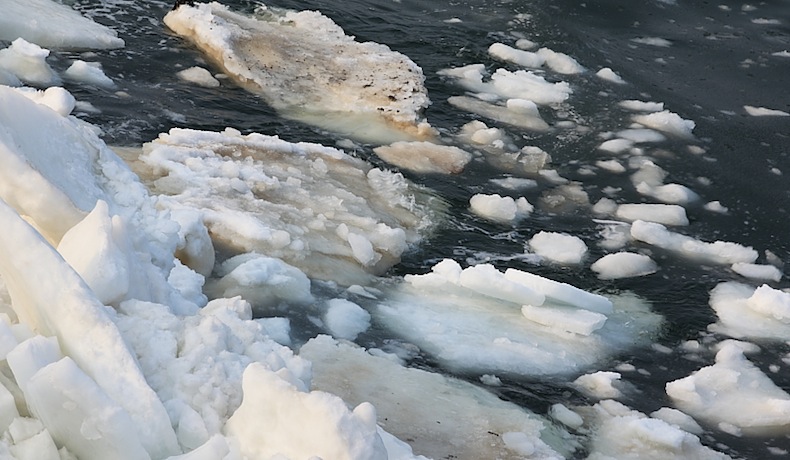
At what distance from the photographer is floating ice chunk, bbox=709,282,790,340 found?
389 cm

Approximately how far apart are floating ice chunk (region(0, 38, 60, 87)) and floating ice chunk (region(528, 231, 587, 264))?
2318 millimetres

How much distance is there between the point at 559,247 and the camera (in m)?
4.33

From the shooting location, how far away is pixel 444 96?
566cm

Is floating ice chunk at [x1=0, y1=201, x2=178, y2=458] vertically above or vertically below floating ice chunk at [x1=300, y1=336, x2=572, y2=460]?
above

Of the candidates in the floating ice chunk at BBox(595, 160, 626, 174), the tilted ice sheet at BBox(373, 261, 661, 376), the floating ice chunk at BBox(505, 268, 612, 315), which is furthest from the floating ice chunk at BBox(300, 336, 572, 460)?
the floating ice chunk at BBox(595, 160, 626, 174)

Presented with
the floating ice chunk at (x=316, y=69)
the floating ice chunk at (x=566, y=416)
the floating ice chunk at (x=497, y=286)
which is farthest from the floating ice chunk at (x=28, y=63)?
the floating ice chunk at (x=566, y=416)

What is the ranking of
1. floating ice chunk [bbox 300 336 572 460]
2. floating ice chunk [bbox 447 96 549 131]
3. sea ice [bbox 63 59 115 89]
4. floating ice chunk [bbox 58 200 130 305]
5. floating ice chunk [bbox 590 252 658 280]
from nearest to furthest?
1. floating ice chunk [bbox 58 200 130 305]
2. floating ice chunk [bbox 300 336 572 460]
3. floating ice chunk [bbox 590 252 658 280]
4. sea ice [bbox 63 59 115 89]
5. floating ice chunk [bbox 447 96 549 131]

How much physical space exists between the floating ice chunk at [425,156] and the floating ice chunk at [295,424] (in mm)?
2930

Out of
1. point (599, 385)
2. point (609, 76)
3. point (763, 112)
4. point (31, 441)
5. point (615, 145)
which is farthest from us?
point (609, 76)

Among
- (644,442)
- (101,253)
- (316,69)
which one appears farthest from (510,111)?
(101,253)

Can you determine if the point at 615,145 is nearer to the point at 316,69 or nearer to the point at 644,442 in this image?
the point at 316,69

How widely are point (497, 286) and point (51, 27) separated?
2925 mm

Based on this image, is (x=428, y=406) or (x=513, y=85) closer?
(x=428, y=406)

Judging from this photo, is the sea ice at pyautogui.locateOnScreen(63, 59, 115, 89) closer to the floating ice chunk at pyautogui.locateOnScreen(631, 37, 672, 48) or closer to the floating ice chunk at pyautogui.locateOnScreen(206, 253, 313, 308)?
the floating ice chunk at pyautogui.locateOnScreen(206, 253, 313, 308)
